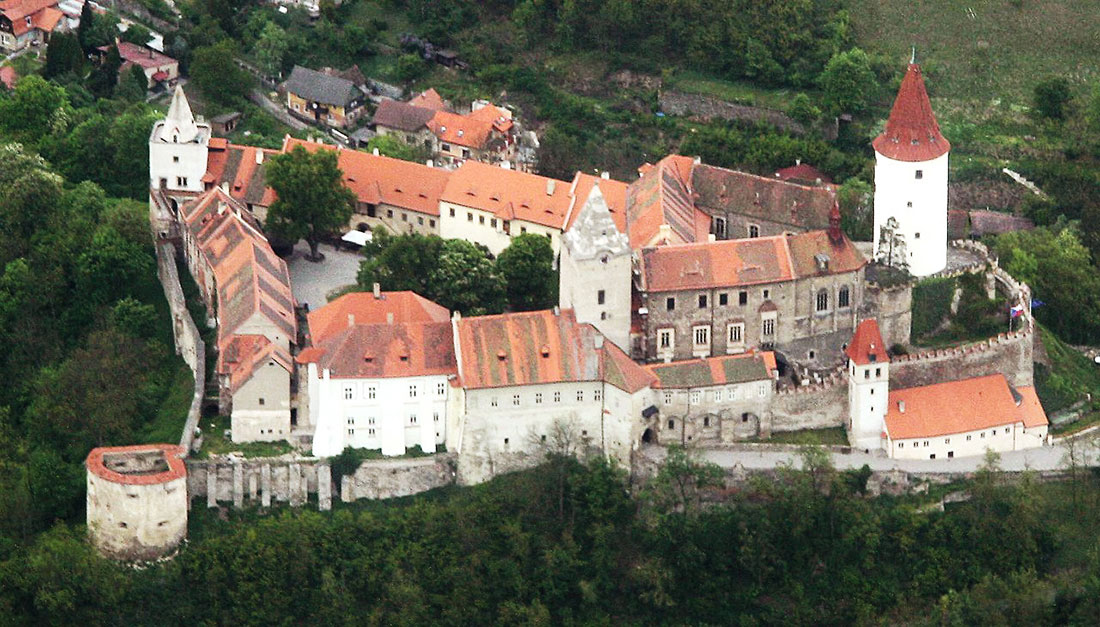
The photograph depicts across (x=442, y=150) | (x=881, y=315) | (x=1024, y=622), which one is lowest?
(x=1024, y=622)

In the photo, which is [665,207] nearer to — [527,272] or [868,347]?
[527,272]

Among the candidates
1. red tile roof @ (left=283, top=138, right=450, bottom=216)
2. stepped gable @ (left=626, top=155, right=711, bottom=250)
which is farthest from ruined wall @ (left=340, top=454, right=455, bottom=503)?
red tile roof @ (left=283, top=138, right=450, bottom=216)

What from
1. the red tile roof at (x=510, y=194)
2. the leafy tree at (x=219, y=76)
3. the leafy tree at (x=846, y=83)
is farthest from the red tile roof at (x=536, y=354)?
the leafy tree at (x=219, y=76)

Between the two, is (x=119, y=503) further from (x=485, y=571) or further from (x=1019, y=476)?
(x=1019, y=476)

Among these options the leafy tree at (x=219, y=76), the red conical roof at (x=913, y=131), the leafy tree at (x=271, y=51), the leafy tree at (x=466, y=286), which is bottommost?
the leafy tree at (x=466, y=286)

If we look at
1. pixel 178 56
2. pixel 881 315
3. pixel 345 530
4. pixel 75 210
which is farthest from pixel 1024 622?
pixel 178 56

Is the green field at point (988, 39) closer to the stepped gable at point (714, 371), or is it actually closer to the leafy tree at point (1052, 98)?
the leafy tree at point (1052, 98)

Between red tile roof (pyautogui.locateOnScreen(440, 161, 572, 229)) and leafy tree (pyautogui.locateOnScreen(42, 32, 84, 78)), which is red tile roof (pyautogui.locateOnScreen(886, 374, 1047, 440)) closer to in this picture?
red tile roof (pyautogui.locateOnScreen(440, 161, 572, 229))

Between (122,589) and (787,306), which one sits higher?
(787,306)
